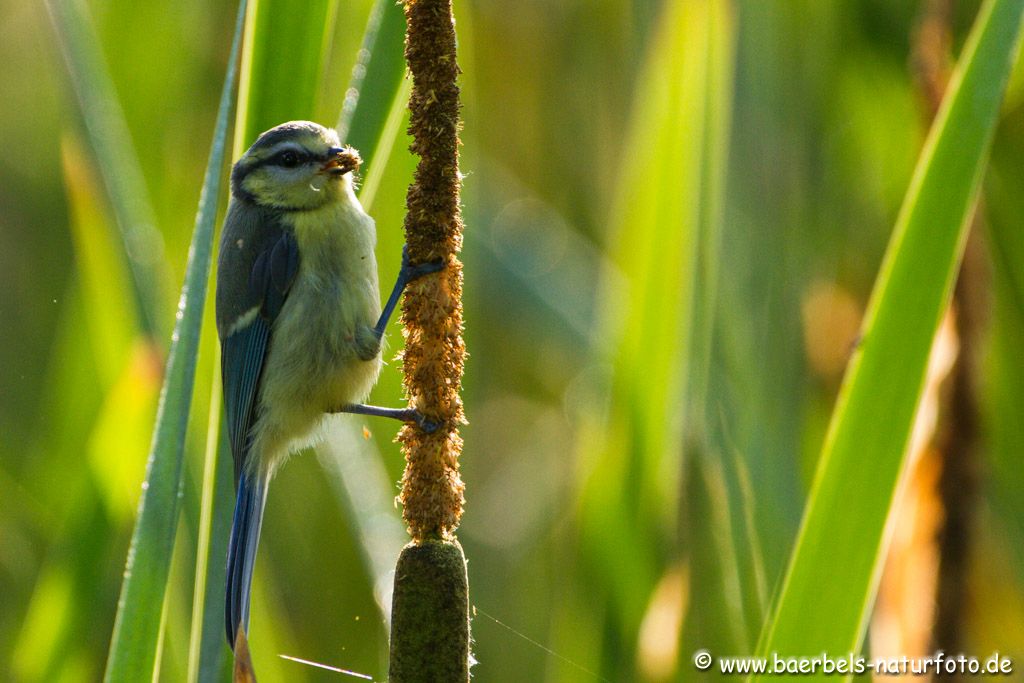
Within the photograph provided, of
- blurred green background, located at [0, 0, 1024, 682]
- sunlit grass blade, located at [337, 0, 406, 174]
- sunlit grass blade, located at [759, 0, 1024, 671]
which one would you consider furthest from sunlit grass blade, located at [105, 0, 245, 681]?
sunlit grass blade, located at [759, 0, 1024, 671]

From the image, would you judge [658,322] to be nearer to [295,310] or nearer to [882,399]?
[882,399]

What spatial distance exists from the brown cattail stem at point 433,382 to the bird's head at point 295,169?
0.40 meters

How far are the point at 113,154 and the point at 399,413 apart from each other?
639mm

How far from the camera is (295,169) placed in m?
1.69

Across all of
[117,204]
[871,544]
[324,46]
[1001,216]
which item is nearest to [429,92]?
[324,46]

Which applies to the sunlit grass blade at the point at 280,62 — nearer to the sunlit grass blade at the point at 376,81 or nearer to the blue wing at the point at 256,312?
the sunlit grass blade at the point at 376,81

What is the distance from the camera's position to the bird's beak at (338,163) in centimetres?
150

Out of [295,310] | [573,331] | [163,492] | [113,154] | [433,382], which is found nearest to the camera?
[433,382]

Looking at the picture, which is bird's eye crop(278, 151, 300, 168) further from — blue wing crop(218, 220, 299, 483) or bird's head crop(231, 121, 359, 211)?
blue wing crop(218, 220, 299, 483)

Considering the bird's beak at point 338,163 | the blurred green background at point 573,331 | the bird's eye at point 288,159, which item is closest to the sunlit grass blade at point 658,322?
the blurred green background at point 573,331

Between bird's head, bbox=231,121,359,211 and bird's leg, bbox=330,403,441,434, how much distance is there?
36cm

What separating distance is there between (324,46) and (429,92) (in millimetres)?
331

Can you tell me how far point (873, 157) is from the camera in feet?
7.18

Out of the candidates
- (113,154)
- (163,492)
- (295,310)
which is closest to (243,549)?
(163,492)
